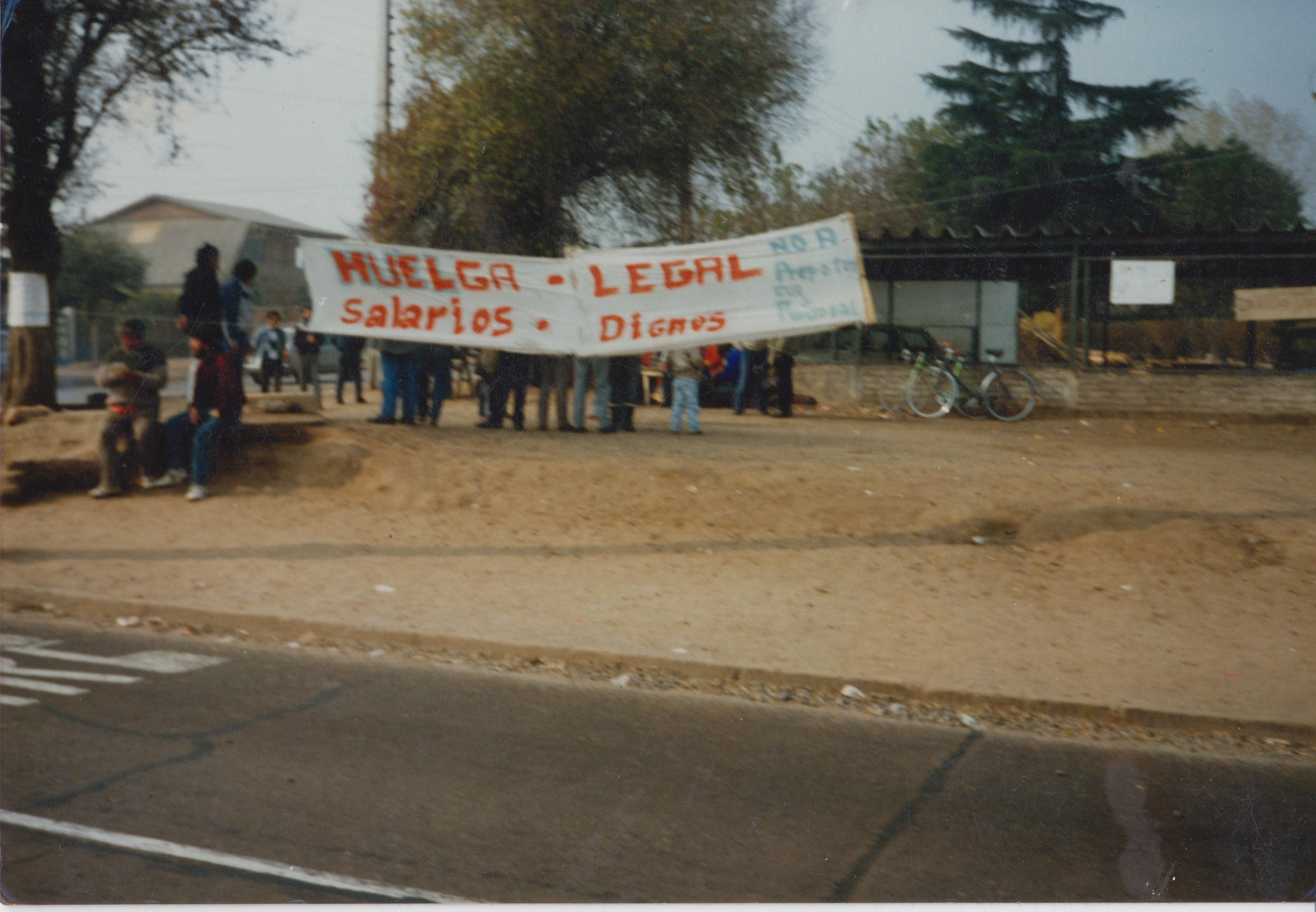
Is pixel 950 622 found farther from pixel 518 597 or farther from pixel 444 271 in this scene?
pixel 444 271

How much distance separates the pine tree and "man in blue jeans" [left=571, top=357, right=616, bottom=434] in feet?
14.2

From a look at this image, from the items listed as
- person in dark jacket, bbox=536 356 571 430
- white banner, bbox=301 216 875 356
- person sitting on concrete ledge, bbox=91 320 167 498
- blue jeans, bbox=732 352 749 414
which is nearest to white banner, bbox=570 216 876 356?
white banner, bbox=301 216 875 356

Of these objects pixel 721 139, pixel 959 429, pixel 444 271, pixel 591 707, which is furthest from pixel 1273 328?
pixel 591 707

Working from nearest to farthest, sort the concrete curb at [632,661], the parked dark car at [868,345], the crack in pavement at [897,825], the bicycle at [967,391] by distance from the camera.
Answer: the crack in pavement at [897,825] < the concrete curb at [632,661] < the bicycle at [967,391] < the parked dark car at [868,345]

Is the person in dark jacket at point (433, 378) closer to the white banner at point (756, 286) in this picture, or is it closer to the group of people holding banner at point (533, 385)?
the group of people holding banner at point (533, 385)

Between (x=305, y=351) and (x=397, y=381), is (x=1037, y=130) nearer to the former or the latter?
(x=397, y=381)

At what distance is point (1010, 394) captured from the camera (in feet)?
49.2

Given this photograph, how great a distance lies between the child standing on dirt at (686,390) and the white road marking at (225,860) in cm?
860

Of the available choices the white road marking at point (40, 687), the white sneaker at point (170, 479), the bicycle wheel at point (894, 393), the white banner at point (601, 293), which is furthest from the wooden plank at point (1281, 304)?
the white road marking at point (40, 687)

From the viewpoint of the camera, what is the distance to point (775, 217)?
9.08m

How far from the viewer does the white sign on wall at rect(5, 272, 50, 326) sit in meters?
7.64

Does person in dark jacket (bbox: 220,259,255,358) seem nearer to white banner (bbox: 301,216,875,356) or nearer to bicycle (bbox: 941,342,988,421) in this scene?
white banner (bbox: 301,216,875,356)

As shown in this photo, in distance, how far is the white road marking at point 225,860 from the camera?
305 cm

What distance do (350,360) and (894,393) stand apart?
8.83m
